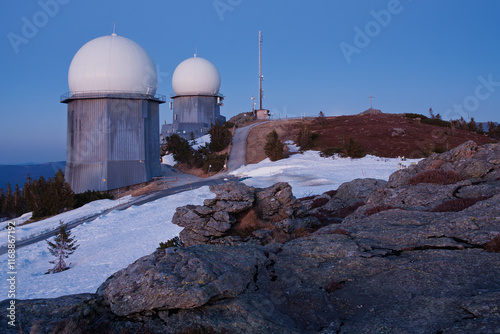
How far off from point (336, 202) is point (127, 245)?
10.1 m

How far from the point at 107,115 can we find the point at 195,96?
28010 millimetres

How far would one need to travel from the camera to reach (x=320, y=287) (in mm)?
5695

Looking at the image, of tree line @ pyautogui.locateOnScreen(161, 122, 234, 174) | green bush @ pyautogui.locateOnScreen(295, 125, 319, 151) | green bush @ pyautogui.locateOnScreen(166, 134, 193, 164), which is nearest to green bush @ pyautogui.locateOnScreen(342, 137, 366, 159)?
green bush @ pyautogui.locateOnScreen(295, 125, 319, 151)

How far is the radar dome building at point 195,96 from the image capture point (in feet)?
193

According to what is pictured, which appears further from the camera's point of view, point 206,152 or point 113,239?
point 206,152

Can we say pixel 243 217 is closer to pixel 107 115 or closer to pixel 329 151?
pixel 107 115

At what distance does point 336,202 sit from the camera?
54.0ft

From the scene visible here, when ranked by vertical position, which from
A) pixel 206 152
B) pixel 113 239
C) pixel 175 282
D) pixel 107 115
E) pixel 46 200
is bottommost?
pixel 113 239

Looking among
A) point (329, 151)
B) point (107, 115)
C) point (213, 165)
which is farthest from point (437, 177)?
point (107, 115)

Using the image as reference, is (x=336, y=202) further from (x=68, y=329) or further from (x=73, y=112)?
(x=73, y=112)

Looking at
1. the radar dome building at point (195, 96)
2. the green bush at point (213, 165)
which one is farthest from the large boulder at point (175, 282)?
the radar dome building at point (195, 96)

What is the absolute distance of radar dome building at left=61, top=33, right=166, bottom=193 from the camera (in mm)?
33531

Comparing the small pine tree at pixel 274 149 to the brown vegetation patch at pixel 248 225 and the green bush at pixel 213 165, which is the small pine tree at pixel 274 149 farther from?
the brown vegetation patch at pixel 248 225

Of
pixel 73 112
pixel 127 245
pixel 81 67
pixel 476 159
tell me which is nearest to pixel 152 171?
pixel 73 112
